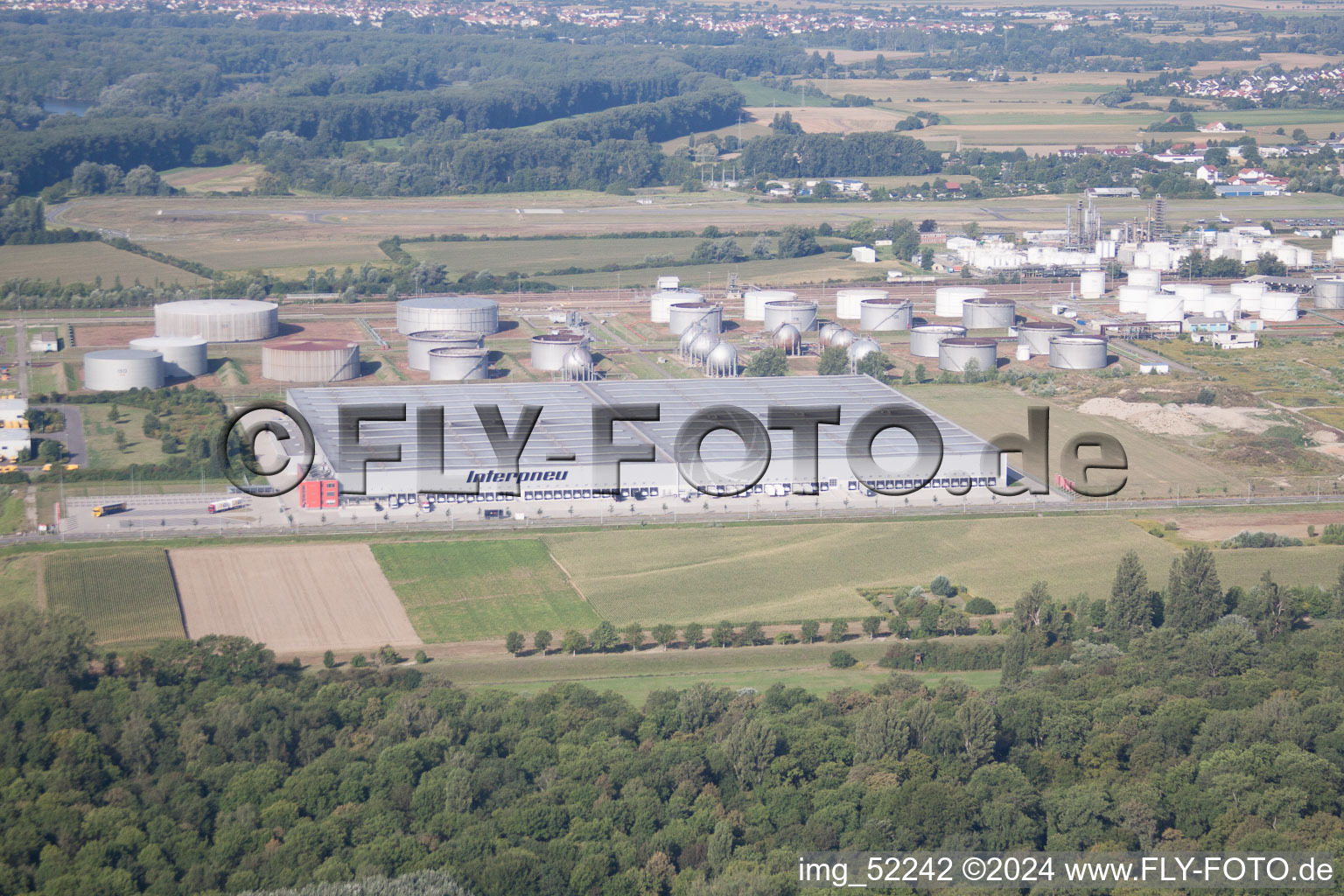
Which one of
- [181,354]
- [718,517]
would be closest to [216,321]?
[181,354]

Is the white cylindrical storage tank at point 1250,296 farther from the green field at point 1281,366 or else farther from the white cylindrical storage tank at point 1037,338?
the white cylindrical storage tank at point 1037,338

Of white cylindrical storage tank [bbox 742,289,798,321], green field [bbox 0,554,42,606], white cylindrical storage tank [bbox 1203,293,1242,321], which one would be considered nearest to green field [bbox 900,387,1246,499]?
white cylindrical storage tank [bbox 742,289,798,321]

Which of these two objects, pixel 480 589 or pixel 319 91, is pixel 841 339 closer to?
pixel 480 589

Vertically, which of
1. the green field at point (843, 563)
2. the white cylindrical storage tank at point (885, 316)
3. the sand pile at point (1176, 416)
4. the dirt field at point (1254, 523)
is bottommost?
the green field at point (843, 563)

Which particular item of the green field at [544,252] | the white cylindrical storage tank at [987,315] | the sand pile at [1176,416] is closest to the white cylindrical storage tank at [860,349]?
the sand pile at [1176,416]

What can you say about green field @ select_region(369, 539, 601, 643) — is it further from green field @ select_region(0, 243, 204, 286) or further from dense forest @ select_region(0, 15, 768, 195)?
dense forest @ select_region(0, 15, 768, 195)
